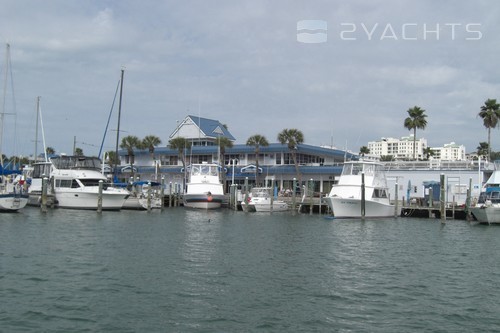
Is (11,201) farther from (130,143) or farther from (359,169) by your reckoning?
(130,143)

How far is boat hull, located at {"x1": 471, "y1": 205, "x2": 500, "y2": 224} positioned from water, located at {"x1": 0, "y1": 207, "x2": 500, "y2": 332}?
33.8 ft

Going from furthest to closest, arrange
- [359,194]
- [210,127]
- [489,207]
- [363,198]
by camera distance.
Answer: [210,127] → [359,194] → [363,198] → [489,207]

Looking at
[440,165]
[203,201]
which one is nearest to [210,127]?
[203,201]

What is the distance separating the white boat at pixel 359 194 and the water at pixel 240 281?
1308 cm

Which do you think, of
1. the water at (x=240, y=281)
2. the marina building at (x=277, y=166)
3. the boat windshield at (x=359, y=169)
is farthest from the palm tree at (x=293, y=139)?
the water at (x=240, y=281)

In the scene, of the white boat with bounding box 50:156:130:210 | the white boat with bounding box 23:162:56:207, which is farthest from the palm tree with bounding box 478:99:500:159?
the white boat with bounding box 23:162:56:207

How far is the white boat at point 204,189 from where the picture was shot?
57.8 metres

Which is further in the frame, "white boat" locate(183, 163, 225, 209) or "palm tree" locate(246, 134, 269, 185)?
"palm tree" locate(246, 134, 269, 185)

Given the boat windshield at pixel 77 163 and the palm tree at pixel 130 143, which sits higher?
the palm tree at pixel 130 143

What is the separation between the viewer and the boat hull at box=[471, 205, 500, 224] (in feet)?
143

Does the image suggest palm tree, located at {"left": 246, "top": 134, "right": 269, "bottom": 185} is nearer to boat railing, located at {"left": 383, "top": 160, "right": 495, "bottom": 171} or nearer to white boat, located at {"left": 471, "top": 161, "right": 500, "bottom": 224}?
boat railing, located at {"left": 383, "top": 160, "right": 495, "bottom": 171}

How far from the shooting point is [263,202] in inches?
2251

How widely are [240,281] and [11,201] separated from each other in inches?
1172

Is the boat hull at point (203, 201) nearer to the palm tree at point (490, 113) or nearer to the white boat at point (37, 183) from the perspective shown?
the white boat at point (37, 183)
